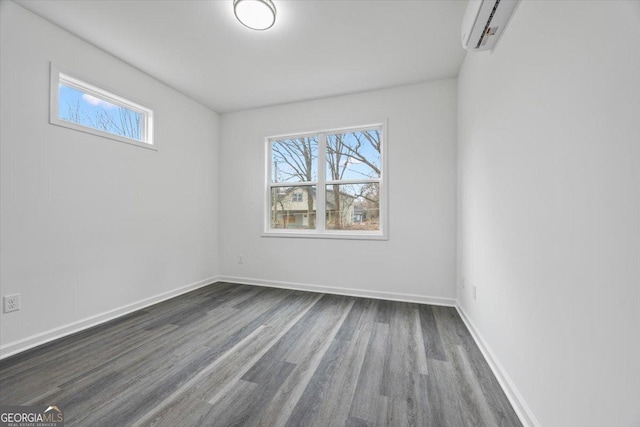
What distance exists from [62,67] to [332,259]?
3.27 m

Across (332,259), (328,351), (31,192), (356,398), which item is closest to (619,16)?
(356,398)

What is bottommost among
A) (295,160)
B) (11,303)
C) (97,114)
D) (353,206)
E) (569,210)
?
(11,303)

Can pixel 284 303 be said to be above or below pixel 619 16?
below

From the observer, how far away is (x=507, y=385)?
58.1 inches

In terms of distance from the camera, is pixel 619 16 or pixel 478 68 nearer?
pixel 619 16

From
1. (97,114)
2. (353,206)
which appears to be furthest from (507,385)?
(97,114)

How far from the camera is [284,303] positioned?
2998 mm

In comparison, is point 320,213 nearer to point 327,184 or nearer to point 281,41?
point 327,184

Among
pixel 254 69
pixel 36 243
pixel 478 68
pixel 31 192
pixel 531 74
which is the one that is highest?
pixel 254 69

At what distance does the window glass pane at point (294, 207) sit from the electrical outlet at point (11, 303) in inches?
99.9

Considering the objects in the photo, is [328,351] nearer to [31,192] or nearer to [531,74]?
[531,74]

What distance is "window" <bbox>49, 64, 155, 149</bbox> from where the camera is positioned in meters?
2.18

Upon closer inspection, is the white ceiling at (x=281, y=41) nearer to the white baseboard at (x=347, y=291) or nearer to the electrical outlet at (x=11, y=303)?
the electrical outlet at (x=11, y=303)

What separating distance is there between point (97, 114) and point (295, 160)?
2238mm
